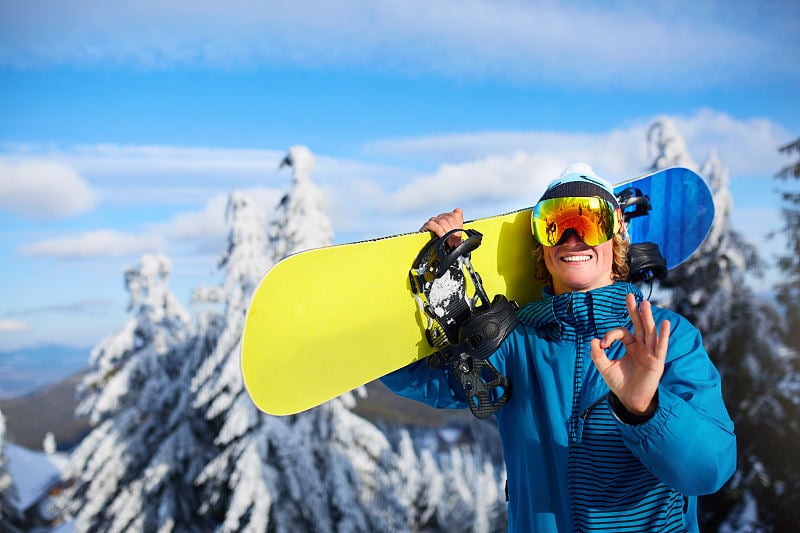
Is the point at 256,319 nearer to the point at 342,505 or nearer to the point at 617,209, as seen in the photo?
the point at 617,209

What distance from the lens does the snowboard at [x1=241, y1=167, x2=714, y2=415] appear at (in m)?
2.62

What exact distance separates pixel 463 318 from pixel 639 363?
0.99 m

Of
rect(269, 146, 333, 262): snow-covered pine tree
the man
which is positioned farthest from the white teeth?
rect(269, 146, 333, 262): snow-covered pine tree

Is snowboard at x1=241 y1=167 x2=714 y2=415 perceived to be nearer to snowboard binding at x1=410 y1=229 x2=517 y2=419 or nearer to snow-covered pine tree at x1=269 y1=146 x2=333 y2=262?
snowboard binding at x1=410 y1=229 x2=517 y2=419

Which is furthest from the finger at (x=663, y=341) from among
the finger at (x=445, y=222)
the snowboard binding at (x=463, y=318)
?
the finger at (x=445, y=222)

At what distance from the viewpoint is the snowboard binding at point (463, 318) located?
2.23 m

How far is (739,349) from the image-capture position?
13.3 meters

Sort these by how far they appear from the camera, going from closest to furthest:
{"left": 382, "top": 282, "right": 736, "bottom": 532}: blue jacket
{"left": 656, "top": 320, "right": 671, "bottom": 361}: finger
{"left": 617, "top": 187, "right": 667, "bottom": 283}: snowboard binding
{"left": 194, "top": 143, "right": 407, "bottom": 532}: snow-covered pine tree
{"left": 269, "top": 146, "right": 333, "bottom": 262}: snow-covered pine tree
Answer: {"left": 656, "top": 320, "right": 671, "bottom": 361}: finger, {"left": 382, "top": 282, "right": 736, "bottom": 532}: blue jacket, {"left": 617, "top": 187, "right": 667, "bottom": 283}: snowboard binding, {"left": 194, "top": 143, "right": 407, "bottom": 532}: snow-covered pine tree, {"left": 269, "top": 146, "right": 333, "bottom": 262}: snow-covered pine tree

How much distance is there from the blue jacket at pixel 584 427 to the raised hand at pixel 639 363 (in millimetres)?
94

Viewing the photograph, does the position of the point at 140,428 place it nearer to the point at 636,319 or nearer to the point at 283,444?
the point at 283,444

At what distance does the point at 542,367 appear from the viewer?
2123 mm

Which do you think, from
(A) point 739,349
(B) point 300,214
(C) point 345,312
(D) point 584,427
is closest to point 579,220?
(D) point 584,427

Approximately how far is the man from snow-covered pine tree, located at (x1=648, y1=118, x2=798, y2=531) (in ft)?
39.5

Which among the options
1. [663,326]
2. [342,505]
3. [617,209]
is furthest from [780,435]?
[663,326]
